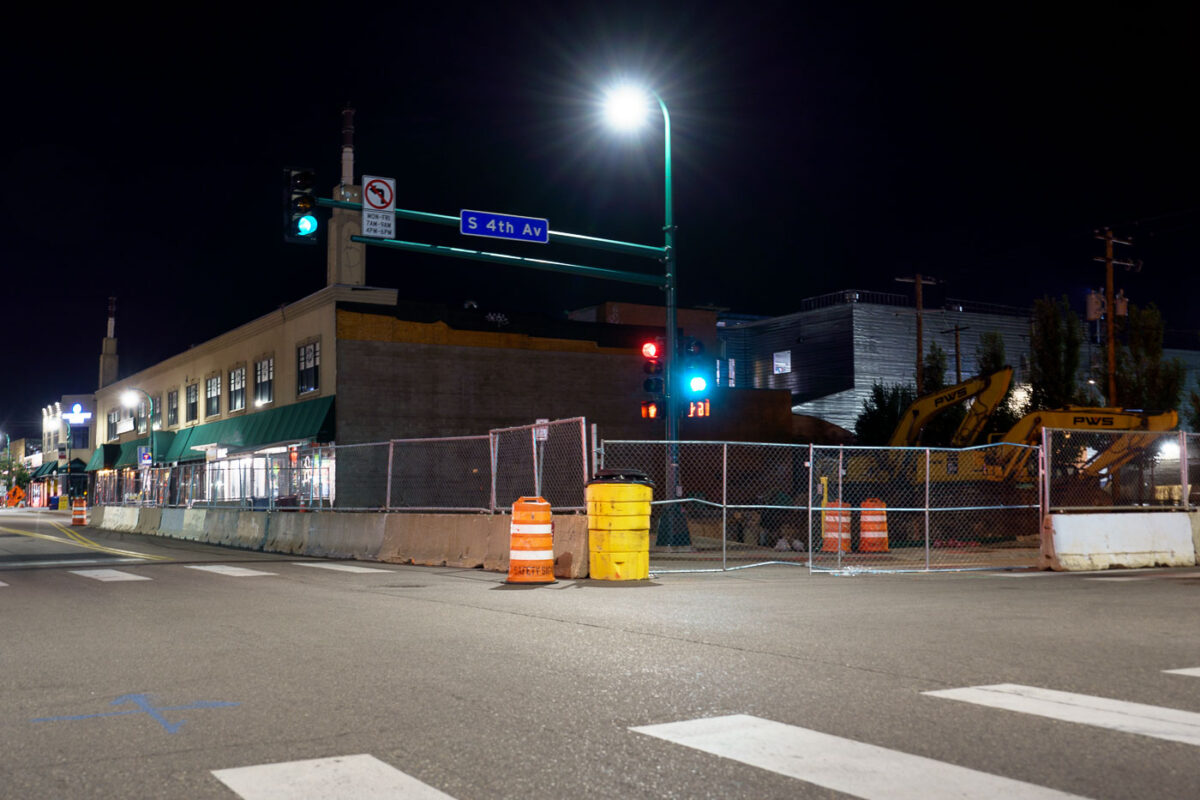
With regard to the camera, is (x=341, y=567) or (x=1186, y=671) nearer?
(x=1186, y=671)

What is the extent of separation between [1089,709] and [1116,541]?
1380 cm

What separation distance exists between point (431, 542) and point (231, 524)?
35.0 ft

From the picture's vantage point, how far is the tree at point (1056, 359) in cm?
4641

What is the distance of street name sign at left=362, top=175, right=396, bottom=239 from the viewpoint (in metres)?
21.0

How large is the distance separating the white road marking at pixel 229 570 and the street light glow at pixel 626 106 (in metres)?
12.3

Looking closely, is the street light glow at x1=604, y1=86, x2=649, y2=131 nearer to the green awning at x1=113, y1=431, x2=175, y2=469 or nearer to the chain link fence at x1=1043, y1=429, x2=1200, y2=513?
the chain link fence at x1=1043, y1=429, x2=1200, y2=513

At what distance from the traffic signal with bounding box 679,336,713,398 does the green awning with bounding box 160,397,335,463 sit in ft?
59.4

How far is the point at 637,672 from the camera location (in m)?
7.32

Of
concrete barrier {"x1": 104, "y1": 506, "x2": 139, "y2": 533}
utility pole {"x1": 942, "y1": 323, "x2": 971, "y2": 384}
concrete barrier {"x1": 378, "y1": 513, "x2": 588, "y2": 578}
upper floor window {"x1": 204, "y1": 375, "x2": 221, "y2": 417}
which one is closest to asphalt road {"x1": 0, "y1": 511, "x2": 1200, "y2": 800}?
concrete barrier {"x1": 378, "y1": 513, "x2": 588, "y2": 578}

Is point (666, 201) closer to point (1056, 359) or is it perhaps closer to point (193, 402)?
point (1056, 359)

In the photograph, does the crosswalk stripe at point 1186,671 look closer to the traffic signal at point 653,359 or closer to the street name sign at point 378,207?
the street name sign at point 378,207

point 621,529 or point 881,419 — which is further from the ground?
point 881,419

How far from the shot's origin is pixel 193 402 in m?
54.9

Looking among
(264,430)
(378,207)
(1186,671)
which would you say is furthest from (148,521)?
(1186,671)
